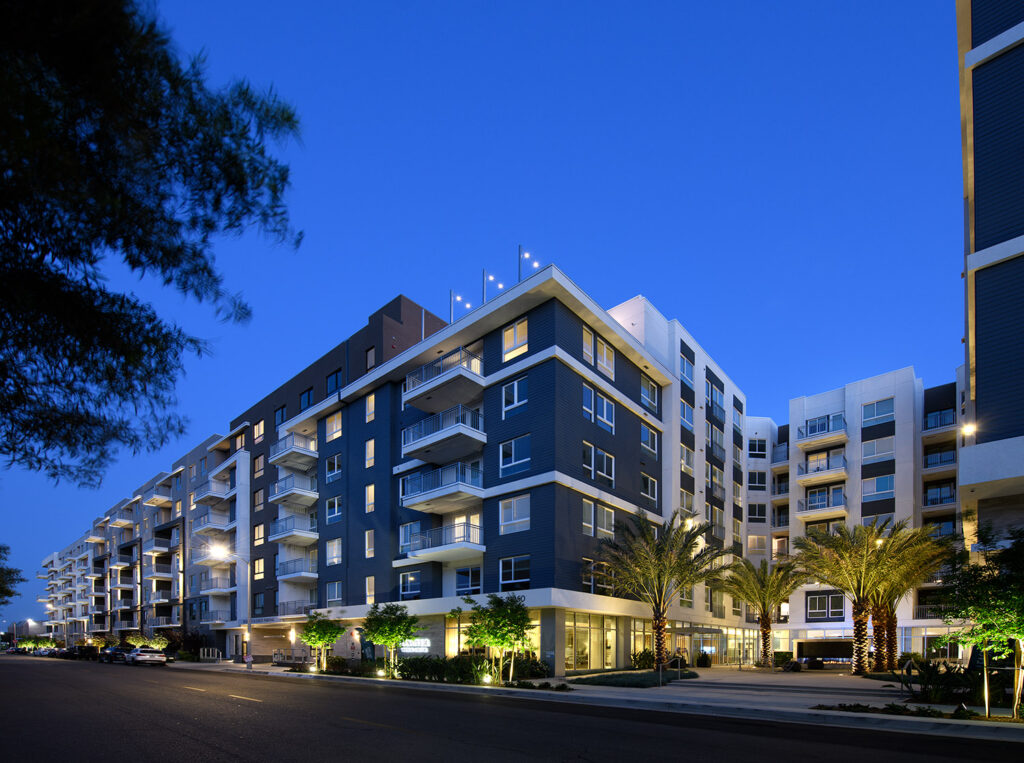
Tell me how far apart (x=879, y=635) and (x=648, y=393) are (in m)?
17.7

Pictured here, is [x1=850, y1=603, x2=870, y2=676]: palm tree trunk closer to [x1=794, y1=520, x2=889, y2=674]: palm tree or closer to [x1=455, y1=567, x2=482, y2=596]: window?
[x1=794, y1=520, x2=889, y2=674]: palm tree

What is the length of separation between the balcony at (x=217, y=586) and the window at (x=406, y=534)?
2654 cm

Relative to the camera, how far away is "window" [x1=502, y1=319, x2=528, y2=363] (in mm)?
36000

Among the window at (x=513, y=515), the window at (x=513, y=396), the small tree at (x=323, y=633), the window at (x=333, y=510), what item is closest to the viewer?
the window at (x=513, y=515)

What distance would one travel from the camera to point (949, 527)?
160 ft

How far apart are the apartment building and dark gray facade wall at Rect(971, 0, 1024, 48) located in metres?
0.03

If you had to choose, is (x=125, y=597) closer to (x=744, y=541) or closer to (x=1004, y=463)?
(x=744, y=541)

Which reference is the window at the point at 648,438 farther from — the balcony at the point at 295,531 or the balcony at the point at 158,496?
the balcony at the point at 158,496

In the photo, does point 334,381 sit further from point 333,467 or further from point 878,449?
point 878,449

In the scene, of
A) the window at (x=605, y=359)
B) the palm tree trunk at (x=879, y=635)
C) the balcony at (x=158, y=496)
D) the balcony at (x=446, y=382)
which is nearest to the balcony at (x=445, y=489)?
the balcony at (x=446, y=382)

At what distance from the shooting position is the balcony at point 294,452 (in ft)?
166

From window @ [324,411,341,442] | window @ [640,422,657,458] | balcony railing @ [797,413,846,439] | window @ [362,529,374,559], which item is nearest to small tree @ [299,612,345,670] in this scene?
window @ [362,529,374,559]

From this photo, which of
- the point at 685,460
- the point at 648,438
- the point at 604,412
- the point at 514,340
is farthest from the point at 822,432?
the point at 514,340

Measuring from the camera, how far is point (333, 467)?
48.6 metres
